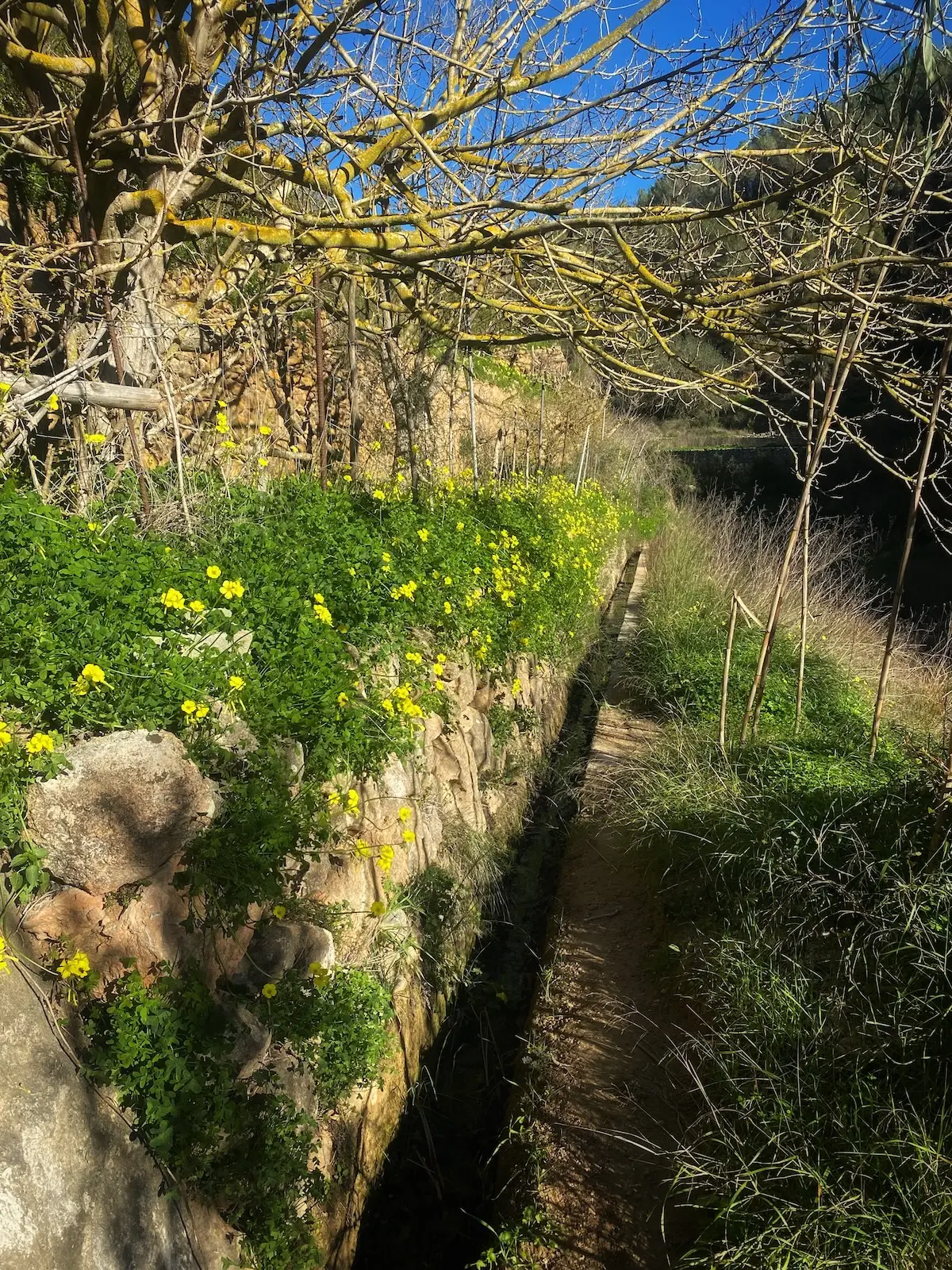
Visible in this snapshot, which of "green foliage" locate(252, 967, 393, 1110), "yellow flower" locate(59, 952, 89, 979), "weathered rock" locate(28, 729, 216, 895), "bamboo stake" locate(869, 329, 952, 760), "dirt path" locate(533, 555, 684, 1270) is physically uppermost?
"bamboo stake" locate(869, 329, 952, 760)

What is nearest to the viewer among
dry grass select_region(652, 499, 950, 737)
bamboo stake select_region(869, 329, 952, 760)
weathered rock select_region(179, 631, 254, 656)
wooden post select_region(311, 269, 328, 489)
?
weathered rock select_region(179, 631, 254, 656)

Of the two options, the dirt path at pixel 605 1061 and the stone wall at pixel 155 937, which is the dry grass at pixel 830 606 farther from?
the stone wall at pixel 155 937

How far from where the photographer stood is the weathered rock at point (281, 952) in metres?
2.69

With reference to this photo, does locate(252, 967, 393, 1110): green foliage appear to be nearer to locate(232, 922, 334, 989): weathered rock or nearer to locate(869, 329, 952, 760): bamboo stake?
locate(232, 922, 334, 989): weathered rock

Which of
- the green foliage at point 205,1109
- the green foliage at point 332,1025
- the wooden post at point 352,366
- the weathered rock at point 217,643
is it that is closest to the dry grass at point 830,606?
the wooden post at point 352,366

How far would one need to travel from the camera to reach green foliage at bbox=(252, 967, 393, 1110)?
271cm

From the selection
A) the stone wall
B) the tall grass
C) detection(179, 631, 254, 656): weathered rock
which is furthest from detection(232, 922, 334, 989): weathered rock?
the tall grass

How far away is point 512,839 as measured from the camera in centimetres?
541

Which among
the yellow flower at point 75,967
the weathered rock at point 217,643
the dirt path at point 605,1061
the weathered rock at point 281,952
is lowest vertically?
the dirt path at point 605,1061

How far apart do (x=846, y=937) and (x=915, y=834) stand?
551 millimetres

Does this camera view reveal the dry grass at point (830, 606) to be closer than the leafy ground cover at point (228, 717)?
No

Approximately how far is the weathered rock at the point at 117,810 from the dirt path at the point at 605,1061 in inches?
78.9

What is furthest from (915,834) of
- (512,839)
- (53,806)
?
(53,806)

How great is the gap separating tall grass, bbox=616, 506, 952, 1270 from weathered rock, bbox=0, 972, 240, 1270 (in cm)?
171
